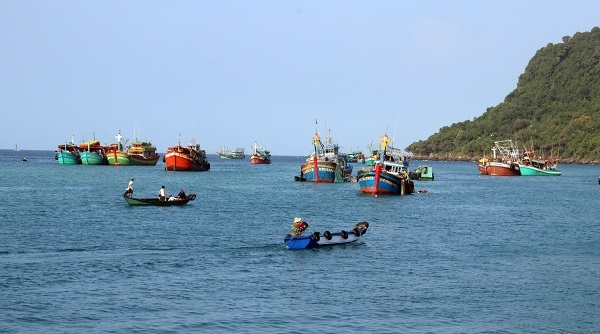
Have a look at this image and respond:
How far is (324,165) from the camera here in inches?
5315

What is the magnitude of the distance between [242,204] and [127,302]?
55550 millimetres

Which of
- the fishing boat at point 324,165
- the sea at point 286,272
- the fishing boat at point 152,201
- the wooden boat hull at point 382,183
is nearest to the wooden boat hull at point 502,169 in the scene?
the fishing boat at point 324,165

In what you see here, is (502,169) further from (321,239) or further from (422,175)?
(321,239)

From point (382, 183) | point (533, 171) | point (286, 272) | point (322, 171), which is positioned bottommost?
point (286, 272)

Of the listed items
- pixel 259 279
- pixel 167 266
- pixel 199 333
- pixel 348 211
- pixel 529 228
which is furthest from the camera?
pixel 348 211

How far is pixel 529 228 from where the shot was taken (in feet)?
234

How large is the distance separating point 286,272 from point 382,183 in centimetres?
5754

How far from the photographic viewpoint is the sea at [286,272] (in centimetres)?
3547

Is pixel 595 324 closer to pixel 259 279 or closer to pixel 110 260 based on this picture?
pixel 259 279

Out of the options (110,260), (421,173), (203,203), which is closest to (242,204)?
(203,203)

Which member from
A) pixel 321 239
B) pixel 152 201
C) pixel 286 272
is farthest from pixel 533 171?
pixel 286 272

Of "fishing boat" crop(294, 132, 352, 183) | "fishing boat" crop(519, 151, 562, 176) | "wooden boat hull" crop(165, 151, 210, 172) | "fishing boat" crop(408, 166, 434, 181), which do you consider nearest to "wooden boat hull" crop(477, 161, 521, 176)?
"fishing boat" crop(519, 151, 562, 176)

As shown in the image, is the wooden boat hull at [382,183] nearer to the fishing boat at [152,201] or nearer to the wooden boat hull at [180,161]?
the fishing boat at [152,201]

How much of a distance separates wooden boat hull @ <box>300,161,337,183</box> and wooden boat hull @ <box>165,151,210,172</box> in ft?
152
